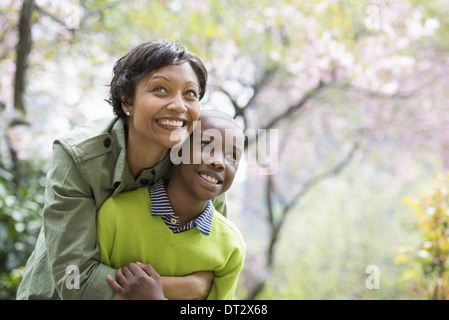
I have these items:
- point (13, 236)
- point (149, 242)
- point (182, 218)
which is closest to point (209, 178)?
point (182, 218)

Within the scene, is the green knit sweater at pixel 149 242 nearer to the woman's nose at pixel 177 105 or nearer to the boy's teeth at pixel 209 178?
the boy's teeth at pixel 209 178

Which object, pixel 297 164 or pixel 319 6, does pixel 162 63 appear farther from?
pixel 297 164

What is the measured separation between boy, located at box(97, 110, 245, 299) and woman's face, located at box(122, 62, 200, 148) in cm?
8

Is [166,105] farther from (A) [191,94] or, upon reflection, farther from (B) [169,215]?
(B) [169,215]

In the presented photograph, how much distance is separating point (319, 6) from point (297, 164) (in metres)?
2.90

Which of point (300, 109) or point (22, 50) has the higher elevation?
point (22, 50)

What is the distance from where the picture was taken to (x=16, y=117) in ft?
10.6

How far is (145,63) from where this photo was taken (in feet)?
4.26

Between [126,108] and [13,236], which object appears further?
[13,236]

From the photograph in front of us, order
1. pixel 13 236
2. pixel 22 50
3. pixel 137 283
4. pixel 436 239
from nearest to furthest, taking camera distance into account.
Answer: pixel 137 283
pixel 436 239
pixel 22 50
pixel 13 236

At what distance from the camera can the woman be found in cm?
123

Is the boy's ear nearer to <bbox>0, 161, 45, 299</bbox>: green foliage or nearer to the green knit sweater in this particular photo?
the green knit sweater

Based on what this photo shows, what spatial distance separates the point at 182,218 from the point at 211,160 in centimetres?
22
